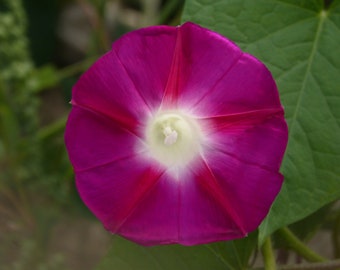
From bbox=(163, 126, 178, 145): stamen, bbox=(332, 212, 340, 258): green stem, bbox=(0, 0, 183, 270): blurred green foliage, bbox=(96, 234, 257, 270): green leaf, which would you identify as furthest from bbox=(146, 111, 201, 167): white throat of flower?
bbox=(0, 0, 183, 270): blurred green foliage

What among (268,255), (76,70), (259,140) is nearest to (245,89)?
(259,140)

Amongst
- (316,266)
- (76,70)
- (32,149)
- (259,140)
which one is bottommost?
(316,266)

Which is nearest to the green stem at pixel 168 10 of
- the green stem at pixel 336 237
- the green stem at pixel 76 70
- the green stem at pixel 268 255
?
the green stem at pixel 76 70

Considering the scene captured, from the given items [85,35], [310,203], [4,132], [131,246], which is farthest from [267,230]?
[85,35]

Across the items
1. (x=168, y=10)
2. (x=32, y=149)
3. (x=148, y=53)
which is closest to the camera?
(x=148, y=53)

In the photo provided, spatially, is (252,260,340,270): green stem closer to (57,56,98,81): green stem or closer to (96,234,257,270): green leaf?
(96,234,257,270): green leaf

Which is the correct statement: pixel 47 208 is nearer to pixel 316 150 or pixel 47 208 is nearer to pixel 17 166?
pixel 17 166

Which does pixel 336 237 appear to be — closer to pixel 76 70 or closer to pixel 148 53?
pixel 148 53
